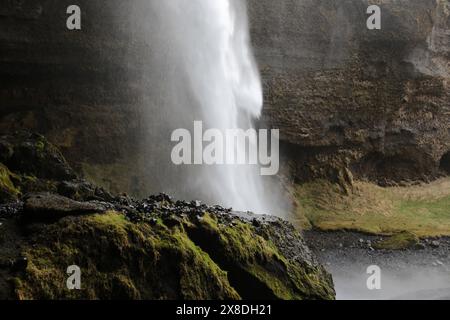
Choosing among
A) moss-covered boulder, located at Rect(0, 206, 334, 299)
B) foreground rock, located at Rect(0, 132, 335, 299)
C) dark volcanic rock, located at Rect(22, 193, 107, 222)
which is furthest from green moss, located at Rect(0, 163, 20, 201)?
moss-covered boulder, located at Rect(0, 206, 334, 299)

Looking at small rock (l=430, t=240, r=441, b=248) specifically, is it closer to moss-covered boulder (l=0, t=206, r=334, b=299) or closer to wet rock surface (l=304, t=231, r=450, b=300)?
wet rock surface (l=304, t=231, r=450, b=300)

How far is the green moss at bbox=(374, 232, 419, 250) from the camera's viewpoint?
2652 cm

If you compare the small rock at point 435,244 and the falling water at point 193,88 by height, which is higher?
the falling water at point 193,88

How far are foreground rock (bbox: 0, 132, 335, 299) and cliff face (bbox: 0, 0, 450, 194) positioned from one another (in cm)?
1578

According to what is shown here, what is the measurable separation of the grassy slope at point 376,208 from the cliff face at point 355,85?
1300 millimetres

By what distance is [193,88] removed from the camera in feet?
102

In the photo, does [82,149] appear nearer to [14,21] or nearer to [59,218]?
[14,21]

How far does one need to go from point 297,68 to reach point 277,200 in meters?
8.76

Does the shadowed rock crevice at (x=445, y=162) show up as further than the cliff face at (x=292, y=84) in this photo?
Yes

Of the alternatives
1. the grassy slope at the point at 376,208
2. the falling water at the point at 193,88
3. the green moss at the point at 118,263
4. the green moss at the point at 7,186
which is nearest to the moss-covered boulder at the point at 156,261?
the green moss at the point at 118,263
